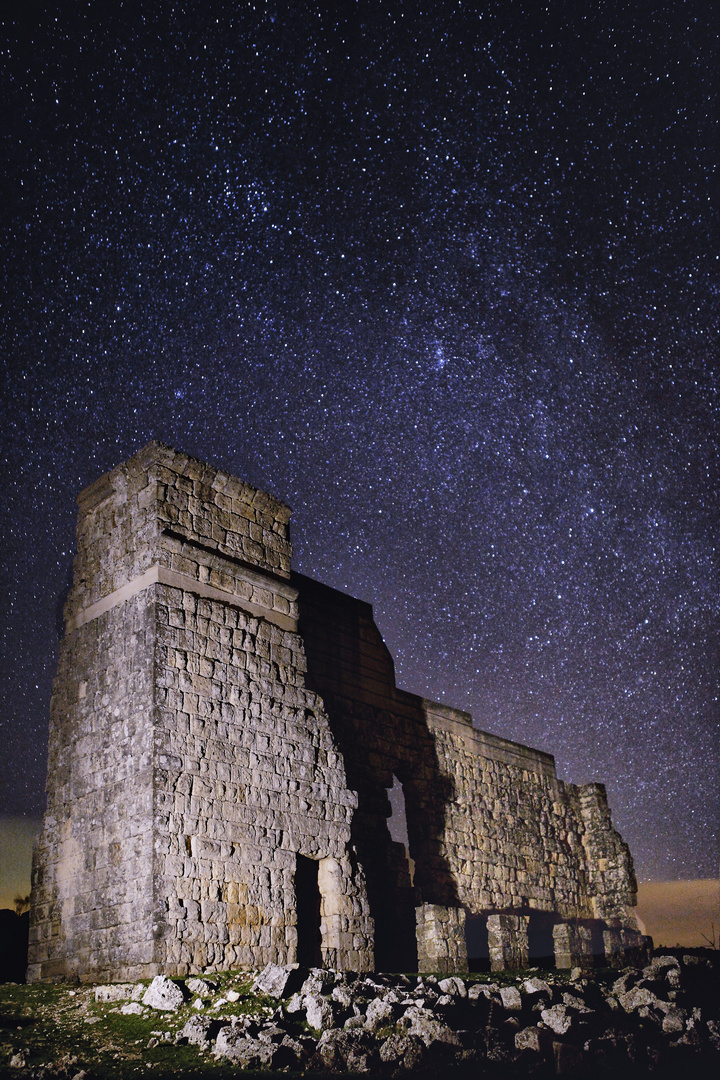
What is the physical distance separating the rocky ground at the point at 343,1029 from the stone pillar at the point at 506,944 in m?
4.36

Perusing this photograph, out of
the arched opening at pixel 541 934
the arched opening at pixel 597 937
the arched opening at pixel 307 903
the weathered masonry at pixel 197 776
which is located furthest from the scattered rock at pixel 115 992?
the arched opening at pixel 597 937

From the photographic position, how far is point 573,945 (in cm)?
1802

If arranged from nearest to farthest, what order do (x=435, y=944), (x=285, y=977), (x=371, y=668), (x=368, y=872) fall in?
(x=285, y=977)
(x=435, y=944)
(x=368, y=872)
(x=371, y=668)

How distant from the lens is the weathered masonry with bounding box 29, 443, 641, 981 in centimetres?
934

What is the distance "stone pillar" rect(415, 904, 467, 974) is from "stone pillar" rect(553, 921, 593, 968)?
2671mm

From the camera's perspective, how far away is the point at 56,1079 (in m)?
6.34

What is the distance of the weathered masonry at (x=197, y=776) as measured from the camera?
9344 mm

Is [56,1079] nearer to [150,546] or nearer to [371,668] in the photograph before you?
[150,546]

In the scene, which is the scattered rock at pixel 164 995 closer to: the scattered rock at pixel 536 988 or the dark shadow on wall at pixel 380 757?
the scattered rock at pixel 536 988

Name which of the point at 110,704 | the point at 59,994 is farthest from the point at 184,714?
the point at 59,994

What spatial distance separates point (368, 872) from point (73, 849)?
17.8ft

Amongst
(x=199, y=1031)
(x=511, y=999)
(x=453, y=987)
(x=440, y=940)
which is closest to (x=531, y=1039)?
(x=511, y=999)

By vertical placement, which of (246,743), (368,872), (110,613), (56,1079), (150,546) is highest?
(150,546)

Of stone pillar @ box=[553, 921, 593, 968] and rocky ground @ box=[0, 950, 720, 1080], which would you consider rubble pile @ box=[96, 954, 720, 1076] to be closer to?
rocky ground @ box=[0, 950, 720, 1080]
